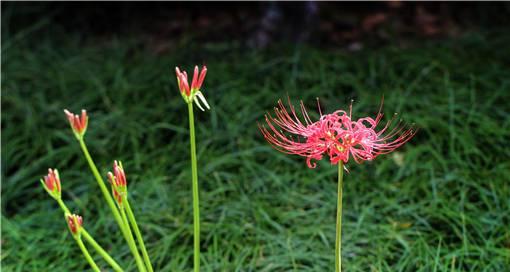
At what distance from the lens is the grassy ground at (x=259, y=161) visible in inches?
92.9

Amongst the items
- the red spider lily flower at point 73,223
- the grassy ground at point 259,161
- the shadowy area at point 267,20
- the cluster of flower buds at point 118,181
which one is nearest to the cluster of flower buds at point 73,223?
the red spider lily flower at point 73,223

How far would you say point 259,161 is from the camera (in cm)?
290

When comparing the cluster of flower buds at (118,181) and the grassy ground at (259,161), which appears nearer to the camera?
the cluster of flower buds at (118,181)

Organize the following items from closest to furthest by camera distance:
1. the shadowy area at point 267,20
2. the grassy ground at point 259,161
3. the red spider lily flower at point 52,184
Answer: the red spider lily flower at point 52,184 < the grassy ground at point 259,161 < the shadowy area at point 267,20

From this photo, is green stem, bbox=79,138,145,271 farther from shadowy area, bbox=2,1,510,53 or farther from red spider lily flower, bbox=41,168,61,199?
shadowy area, bbox=2,1,510,53

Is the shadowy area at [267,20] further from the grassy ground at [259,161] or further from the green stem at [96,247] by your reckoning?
the green stem at [96,247]

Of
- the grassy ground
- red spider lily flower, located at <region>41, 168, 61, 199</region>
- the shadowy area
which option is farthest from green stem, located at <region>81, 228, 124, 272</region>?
the shadowy area

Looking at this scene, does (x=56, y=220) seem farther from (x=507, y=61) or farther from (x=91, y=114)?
(x=507, y=61)

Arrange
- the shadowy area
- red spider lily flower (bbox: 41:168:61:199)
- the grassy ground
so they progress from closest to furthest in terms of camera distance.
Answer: red spider lily flower (bbox: 41:168:61:199), the grassy ground, the shadowy area

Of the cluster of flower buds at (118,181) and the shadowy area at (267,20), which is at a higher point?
the shadowy area at (267,20)

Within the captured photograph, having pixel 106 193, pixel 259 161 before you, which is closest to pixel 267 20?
pixel 259 161

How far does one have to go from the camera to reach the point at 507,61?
11.3 feet

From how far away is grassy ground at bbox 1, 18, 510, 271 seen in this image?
2.36 meters

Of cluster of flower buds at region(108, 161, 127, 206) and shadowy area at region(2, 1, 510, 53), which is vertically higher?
shadowy area at region(2, 1, 510, 53)
